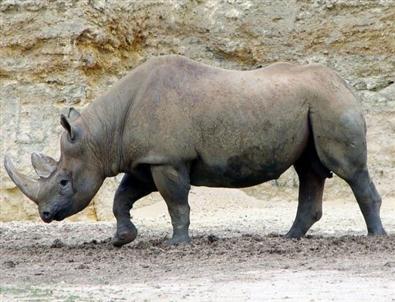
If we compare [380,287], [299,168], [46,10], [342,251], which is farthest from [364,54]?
[380,287]

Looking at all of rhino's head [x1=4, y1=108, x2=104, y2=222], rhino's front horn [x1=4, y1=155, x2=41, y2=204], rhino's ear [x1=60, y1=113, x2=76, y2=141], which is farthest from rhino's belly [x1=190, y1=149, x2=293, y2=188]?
rhino's front horn [x1=4, y1=155, x2=41, y2=204]

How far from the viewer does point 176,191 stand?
1322 centimetres

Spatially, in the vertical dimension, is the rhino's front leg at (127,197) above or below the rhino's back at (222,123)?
below

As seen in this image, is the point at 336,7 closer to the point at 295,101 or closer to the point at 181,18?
the point at 181,18

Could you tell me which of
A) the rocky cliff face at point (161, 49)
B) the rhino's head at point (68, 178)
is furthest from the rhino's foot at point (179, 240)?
the rocky cliff face at point (161, 49)

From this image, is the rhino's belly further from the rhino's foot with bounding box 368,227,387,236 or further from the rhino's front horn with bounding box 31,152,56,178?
the rhino's front horn with bounding box 31,152,56,178

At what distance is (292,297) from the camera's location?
377 inches

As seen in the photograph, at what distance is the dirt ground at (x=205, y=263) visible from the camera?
32.6 ft

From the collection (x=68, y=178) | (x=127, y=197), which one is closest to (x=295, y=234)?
(x=127, y=197)

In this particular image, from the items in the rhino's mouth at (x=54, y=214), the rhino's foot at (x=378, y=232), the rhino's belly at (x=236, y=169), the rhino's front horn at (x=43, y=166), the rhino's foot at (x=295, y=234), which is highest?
the rhino's belly at (x=236, y=169)

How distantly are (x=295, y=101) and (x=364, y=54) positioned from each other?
6.33 metres

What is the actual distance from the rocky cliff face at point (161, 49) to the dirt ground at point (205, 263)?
1.98 m

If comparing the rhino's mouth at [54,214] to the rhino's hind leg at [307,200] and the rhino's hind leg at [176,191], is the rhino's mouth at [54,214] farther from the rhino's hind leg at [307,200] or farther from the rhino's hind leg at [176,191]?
the rhino's hind leg at [307,200]

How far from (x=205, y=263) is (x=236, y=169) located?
1.84m
